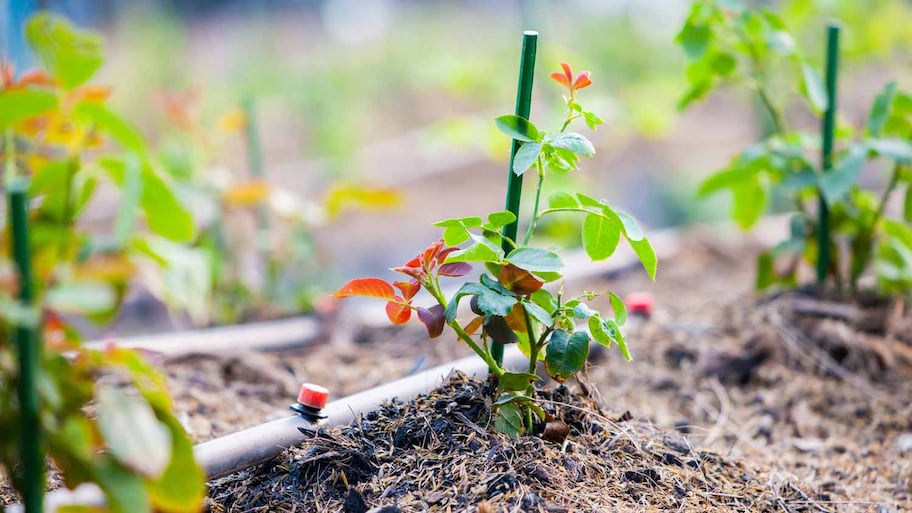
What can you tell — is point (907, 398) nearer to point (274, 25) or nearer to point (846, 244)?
point (846, 244)

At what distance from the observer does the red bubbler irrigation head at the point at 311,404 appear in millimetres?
1267

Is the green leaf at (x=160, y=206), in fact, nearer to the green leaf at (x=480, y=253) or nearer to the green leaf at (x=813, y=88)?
the green leaf at (x=480, y=253)

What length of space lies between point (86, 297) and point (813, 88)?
1688 millimetres

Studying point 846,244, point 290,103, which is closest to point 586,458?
point 846,244

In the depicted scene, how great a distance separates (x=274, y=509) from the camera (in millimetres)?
1177

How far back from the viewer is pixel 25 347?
2.75 ft

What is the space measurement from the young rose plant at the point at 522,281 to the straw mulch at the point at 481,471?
70 mm

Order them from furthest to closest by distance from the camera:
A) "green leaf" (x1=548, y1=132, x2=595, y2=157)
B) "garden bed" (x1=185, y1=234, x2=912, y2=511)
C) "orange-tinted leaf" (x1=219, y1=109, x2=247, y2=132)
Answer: "orange-tinted leaf" (x1=219, y1=109, x2=247, y2=132) < "garden bed" (x1=185, y1=234, x2=912, y2=511) < "green leaf" (x1=548, y1=132, x2=595, y2=157)

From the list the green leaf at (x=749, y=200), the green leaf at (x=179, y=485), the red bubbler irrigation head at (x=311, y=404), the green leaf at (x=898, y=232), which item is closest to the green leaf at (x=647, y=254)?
the red bubbler irrigation head at (x=311, y=404)

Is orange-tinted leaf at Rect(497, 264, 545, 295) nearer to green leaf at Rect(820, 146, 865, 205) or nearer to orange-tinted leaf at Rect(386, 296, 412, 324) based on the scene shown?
orange-tinted leaf at Rect(386, 296, 412, 324)

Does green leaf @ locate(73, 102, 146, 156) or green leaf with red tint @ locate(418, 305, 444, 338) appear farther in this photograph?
green leaf with red tint @ locate(418, 305, 444, 338)

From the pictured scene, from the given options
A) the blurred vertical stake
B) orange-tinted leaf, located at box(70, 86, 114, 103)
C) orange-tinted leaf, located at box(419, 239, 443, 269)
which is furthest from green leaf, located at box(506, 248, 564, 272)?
→ the blurred vertical stake

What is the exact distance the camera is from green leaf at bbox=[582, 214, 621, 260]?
3.96ft

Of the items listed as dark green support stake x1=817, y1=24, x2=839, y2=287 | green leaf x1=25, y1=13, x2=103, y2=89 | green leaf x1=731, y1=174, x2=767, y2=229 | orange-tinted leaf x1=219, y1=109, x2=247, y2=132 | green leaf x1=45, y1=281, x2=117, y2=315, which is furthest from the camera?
orange-tinted leaf x1=219, y1=109, x2=247, y2=132
